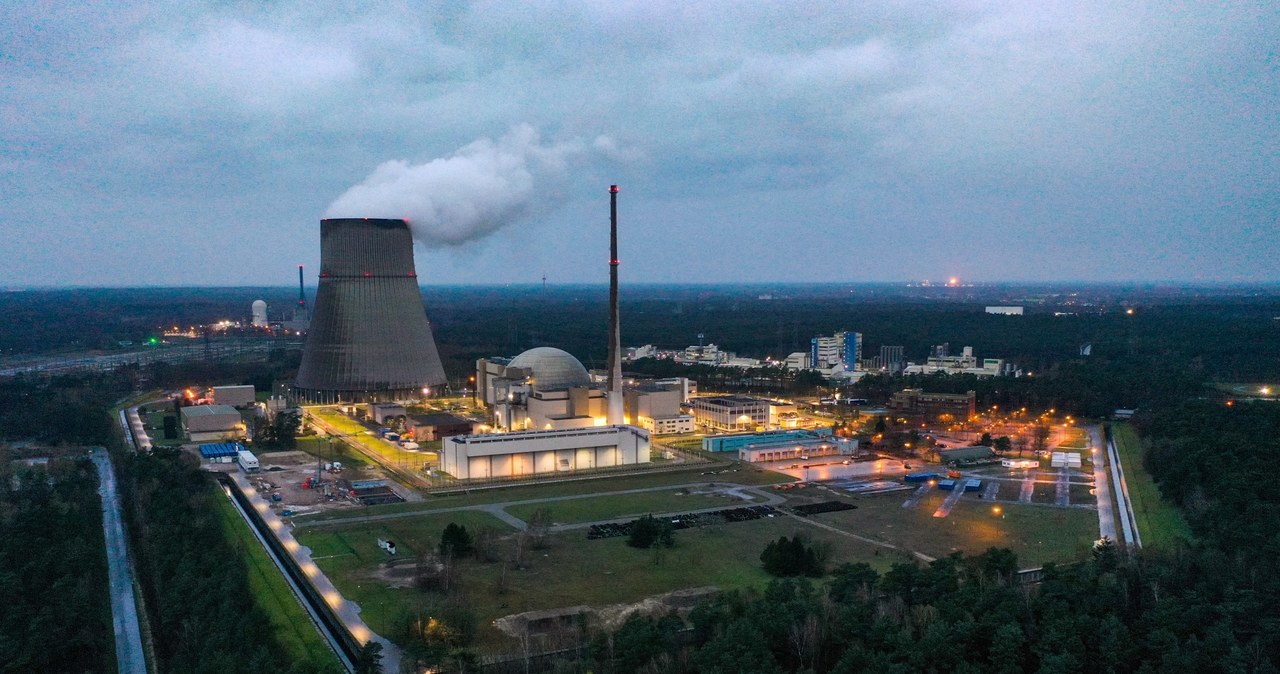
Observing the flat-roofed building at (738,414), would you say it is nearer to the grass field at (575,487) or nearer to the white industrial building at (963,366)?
the grass field at (575,487)

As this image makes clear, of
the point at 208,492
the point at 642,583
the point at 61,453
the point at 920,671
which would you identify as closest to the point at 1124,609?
the point at 920,671

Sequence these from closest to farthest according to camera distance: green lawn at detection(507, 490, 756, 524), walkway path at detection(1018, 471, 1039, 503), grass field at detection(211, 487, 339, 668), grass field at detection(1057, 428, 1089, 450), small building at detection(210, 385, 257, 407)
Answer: grass field at detection(211, 487, 339, 668)
green lawn at detection(507, 490, 756, 524)
walkway path at detection(1018, 471, 1039, 503)
grass field at detection(1057, 428, 1089, 450)
small building at detection(210, 385, 257, 407)

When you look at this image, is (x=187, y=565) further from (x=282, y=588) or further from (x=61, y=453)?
(x=61, y=453)

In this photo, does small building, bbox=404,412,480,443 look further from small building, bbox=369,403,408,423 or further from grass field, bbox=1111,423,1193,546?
grass field, bbox=1111,423,1193,546

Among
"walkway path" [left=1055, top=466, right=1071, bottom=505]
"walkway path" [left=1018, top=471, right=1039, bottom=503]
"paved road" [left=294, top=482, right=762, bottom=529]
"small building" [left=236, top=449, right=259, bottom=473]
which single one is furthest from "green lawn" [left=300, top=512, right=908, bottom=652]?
"small building" [left=236, top=449, right=259, bottom=473]

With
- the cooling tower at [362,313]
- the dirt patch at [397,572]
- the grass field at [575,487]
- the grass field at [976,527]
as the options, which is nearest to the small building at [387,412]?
the cooling tower at [362,313]

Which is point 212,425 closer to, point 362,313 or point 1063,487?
point 362,313

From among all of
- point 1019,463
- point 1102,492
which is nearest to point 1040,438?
point 1019,463
